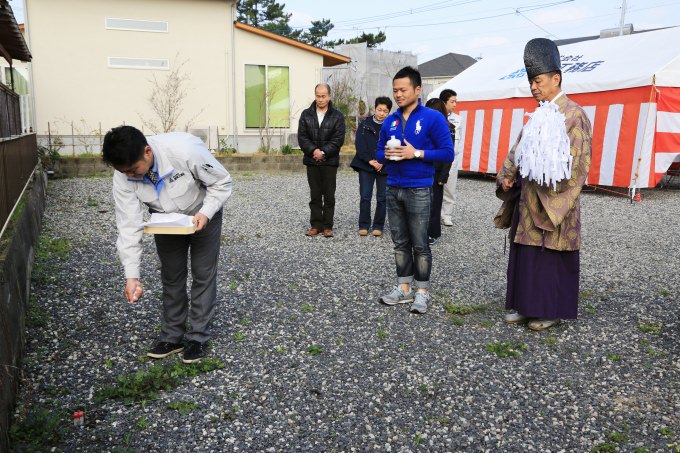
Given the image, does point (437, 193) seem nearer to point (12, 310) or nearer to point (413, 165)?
point (413, 165)

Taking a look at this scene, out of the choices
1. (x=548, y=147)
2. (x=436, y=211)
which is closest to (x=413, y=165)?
(x=548, y=147)

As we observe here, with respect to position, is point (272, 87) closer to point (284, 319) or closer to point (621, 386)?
point (284, 319)

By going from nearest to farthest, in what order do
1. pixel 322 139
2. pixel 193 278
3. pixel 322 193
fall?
1. pixel 193 278
2. pixel 322 139
3. pixel 322 193

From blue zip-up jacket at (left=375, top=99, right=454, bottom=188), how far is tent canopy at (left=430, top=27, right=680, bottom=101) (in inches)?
307

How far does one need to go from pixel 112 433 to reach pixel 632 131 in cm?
1051

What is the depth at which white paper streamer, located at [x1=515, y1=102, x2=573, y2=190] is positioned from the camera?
361 cm

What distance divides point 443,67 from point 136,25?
4477 centimetres

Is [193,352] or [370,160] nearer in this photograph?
[193,352]

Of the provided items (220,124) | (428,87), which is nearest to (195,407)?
(220,124)

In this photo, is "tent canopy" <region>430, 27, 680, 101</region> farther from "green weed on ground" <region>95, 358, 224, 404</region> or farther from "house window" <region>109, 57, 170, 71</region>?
"green weed on ground" <region>95, 358, 224, 404</region>

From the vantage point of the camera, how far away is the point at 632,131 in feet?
33.9

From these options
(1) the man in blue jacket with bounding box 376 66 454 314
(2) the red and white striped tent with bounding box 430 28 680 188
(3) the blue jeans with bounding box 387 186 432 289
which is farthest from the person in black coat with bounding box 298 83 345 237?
(2) the red and white striped tent with bounding box 430 28 680 188

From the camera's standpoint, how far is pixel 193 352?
3.42 metres

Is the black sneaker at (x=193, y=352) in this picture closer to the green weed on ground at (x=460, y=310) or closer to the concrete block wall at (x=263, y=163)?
the green weed on ground at (x=460, y=310)
